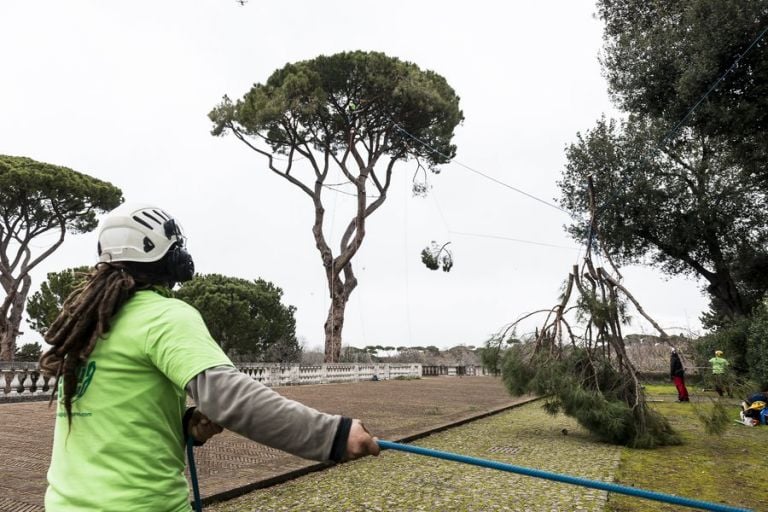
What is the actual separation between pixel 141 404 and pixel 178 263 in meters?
0.48

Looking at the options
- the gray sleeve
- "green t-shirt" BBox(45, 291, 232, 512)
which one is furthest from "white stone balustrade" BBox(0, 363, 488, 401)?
the gray sleeve

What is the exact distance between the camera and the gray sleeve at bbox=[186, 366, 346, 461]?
132cm

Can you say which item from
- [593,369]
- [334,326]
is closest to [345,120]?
[334,326]

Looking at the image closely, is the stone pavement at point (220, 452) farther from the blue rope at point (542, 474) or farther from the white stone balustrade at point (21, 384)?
the blue rope at point (542, 474)

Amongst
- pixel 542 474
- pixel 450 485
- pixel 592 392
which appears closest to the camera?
pixel 542 474

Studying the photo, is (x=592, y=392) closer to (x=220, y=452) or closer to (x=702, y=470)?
(x=702, y=470)

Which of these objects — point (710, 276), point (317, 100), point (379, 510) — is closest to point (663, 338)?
point (379, 510)

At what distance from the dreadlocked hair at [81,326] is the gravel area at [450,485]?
3151mm

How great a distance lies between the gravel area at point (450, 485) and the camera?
14.6ft

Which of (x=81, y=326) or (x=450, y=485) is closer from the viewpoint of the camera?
(x=81, y=326)

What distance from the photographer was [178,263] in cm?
180

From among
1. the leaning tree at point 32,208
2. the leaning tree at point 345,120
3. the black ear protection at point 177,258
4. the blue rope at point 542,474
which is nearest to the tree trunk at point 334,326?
the leaning tree at point 345,120

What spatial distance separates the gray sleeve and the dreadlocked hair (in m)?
0.37

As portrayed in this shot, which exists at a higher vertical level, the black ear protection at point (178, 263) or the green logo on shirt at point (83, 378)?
the black ear protection at point (178, 263)
